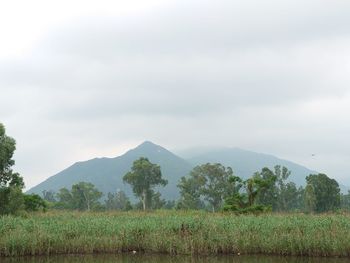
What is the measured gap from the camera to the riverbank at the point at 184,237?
62.9 feet

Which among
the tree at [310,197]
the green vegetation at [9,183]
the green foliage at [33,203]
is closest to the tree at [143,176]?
the tree at [310,197]

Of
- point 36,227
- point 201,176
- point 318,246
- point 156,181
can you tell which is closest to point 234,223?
point 318,246

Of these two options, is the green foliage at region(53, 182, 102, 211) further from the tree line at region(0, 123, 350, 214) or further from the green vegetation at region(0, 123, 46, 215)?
the green vegetation at region(0, 123, 46, 215)

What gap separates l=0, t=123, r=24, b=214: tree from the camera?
2595 centimetres

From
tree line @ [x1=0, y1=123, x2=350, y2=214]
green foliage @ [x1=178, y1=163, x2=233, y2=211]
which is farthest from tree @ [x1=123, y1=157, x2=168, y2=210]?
green foliage @ [x1=178, y1=163, x2=233, y2=211]

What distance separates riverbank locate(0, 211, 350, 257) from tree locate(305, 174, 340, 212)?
3801cm

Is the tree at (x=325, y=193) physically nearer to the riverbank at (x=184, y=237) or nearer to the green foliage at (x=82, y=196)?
the riverbank at (x=184, y=237)

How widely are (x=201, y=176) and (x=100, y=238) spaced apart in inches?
2146

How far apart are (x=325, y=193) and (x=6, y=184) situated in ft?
143

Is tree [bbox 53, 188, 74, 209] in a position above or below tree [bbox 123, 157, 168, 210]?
below

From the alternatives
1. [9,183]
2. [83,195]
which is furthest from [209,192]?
[9,183]

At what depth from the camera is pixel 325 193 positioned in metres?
57.8

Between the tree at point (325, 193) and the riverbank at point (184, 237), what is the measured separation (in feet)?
125

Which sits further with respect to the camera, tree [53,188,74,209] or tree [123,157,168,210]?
tree [53,188,74,209]
